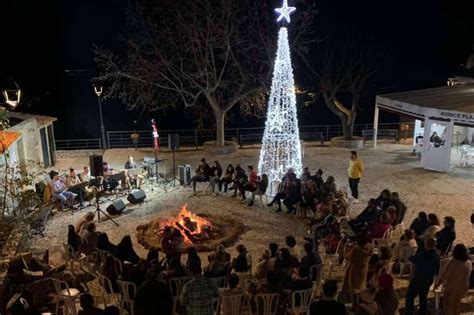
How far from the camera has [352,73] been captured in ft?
83.0

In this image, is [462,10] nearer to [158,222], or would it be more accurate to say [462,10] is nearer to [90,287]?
[158,222]

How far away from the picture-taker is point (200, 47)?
20.6 metres

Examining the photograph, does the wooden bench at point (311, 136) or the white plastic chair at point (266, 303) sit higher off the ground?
the wooden bench at point (311, 136)

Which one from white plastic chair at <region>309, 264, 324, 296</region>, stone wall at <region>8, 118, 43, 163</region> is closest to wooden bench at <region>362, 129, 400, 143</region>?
stone wall at <region>8, 118, 43, 163</region>

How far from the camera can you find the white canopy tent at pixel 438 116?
16.3 meters

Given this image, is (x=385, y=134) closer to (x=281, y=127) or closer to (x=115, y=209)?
(x=281, y=127)

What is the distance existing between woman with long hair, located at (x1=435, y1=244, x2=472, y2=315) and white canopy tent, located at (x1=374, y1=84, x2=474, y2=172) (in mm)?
10403

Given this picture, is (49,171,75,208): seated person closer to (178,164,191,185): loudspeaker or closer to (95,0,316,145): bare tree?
(178,164,191,185): loudspeaker

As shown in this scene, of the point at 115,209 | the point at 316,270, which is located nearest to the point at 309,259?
the point at 316,270

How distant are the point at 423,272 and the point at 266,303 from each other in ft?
7.37

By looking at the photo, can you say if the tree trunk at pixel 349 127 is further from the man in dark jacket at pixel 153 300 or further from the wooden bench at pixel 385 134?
the man in dark jacket at pixel 153 300

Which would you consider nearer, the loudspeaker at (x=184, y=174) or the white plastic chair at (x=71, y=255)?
the white plastic chair at (x=71, y=255)

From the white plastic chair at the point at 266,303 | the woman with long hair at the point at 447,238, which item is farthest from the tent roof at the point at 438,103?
the white plastic chair at the point at 266,303

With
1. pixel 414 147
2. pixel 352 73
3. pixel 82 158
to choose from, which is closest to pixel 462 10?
pixel 352 73
